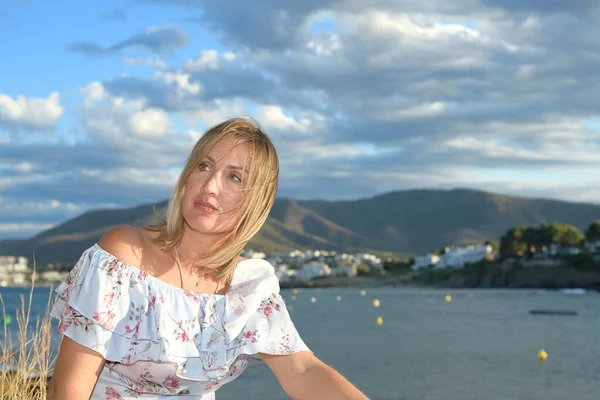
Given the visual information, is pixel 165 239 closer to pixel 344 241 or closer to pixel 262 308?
pixel 262 308

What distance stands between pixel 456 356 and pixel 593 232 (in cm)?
6529

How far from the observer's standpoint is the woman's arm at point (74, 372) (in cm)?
197

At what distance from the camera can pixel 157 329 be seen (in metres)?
2.11

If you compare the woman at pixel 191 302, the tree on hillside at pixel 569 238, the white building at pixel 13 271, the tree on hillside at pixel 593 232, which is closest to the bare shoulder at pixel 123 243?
the woman at pixel 191 302

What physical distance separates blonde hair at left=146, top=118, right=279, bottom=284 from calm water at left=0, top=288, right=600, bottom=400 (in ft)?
50.9

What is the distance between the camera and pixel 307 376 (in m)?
2.24

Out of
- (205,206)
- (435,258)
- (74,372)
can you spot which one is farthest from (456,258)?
(74,372)

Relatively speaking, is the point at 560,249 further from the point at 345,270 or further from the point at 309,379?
the point at 309,379

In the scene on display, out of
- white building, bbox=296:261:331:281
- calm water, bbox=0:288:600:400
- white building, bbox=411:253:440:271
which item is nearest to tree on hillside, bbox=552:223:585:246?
white building, bbox=411:253:440:271

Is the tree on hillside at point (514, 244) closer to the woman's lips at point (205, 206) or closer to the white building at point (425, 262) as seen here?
the white building at point (425, 262)

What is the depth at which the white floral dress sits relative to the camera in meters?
2.06

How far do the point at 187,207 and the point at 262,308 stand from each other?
16.0 inches

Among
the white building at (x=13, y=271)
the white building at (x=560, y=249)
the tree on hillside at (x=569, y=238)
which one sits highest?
the tree on hillside at (x=569, y=238)

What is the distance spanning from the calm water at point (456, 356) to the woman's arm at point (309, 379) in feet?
50.6
